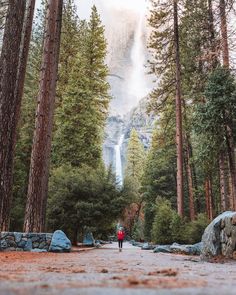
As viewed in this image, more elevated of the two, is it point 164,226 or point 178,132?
point 178,132

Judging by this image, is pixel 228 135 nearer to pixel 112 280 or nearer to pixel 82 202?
pixel 82 202

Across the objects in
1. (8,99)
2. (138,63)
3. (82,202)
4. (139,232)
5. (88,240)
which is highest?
(138,63)

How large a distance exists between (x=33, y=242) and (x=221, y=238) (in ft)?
16.6

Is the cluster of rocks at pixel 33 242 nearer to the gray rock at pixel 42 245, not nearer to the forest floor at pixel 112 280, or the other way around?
the gray rock at pixel 42 245

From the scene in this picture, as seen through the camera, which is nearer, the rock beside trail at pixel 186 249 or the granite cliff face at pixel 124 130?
the rock beside trail at pixel 186 249

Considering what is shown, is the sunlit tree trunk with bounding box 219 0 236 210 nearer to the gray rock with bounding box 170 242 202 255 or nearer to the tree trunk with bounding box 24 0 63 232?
the gray rock with bounding box 170 242 202 255

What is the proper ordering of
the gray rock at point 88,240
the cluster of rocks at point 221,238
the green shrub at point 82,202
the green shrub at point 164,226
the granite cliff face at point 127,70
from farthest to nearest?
1. the granite cliff face at point 127,70
2. the gray rock at point 88,240
3. the green shrub at point 164,226
4. the green shrub at point 82,202
5. the cluster of rocks at point 221,238

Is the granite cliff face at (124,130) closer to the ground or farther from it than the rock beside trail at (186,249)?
farther from it

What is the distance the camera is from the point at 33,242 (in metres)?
9.90

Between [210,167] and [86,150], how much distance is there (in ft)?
26.5

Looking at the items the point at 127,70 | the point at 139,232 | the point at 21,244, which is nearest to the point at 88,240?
the point at 21,244

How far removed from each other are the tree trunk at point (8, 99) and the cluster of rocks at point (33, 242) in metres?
0.33

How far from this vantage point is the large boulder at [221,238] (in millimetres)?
7805

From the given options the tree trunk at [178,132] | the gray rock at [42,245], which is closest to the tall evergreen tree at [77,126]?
the tree trunk at [178,132]
